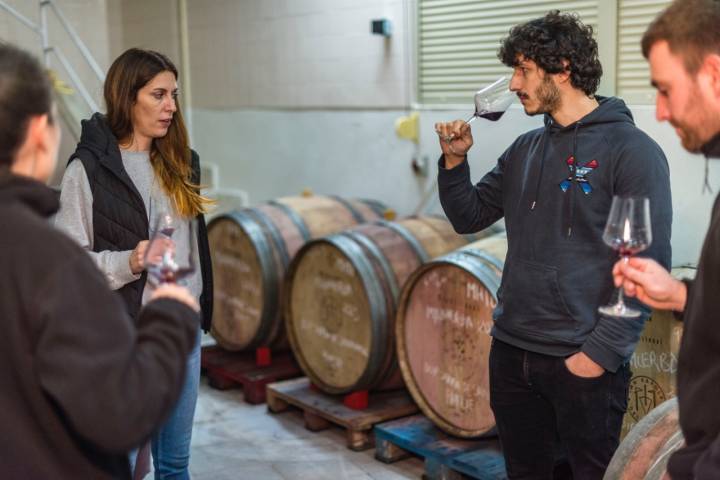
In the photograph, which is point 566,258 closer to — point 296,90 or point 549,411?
point 549,411

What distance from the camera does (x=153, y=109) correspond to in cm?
282

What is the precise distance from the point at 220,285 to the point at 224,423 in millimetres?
860

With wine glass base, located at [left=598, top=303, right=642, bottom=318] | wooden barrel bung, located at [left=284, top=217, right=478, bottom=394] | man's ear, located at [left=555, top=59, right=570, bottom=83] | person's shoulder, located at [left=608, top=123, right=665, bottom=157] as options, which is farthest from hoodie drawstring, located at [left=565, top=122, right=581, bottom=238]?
wooden barrel bung, located at [left=284, top=217, right=478, bottom=394]

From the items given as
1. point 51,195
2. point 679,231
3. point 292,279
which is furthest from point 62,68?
point 51,195

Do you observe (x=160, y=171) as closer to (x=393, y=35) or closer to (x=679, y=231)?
(x=679, y=231)

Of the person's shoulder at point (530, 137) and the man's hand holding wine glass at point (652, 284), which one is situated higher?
the person's shoulder at point (530, 137)

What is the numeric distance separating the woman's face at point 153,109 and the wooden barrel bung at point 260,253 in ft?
6.71

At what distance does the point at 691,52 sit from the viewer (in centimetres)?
161

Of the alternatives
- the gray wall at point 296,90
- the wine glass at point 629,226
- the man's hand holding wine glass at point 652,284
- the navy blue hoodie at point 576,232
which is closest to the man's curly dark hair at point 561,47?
the navy blue hoodie at point 576,232

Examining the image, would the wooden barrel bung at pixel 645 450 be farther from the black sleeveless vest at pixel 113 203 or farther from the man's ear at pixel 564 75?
the black sleeveless vest at pixel 113 203

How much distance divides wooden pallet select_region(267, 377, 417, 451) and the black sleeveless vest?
1813mm

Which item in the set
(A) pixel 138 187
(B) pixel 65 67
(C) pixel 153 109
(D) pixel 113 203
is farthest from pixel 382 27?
(D) pixel 113 203

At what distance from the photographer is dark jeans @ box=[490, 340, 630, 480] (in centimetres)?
247

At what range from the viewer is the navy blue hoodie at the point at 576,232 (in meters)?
2.40
